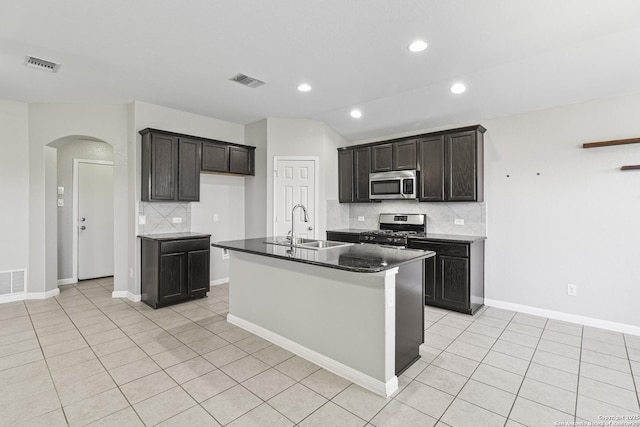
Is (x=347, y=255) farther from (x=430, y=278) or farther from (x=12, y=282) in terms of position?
(x=12, y=282)

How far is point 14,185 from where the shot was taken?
4328 millimetres

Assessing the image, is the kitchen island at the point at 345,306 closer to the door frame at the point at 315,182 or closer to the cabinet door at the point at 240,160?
the door frame at the point at 315,182

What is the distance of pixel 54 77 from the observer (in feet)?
11.7

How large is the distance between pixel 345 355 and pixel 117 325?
8.74ft

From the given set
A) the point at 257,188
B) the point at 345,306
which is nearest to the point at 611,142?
the point at 345,306

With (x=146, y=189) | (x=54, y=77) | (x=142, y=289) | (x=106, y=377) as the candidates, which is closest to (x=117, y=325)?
(x=142, y=289)

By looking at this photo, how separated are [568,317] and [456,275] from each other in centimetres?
131

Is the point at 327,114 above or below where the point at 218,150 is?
above

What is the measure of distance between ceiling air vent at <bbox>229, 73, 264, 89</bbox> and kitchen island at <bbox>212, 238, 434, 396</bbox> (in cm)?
195

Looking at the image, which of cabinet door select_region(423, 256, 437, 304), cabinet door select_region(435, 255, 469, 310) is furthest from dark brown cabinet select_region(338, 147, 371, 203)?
cabinet door select_region(435, 255, 469, 310)

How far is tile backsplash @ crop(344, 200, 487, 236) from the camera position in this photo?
14.3 ft

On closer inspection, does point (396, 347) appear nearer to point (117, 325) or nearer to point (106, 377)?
point (106, 377)

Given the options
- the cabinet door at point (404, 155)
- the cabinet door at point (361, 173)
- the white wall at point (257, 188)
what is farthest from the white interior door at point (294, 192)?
the cabinet door at point (404, 155)

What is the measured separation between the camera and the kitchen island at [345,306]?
2.28 m
